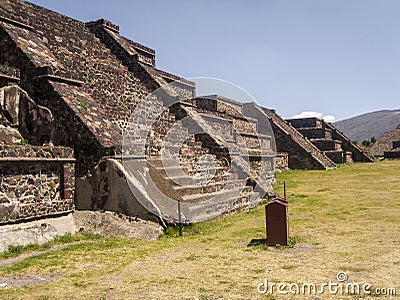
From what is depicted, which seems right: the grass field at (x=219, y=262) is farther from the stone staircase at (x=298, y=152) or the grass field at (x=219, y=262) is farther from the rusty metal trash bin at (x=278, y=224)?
the stone staircase at (x=298, y=152)

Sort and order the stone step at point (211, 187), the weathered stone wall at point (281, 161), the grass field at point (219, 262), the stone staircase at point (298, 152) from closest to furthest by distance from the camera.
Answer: the grass field at point (219, 262) → the stone step at point (211, 187) → the weathered stone wall at point (281, 161) → the stone staircase at point (298, 152)

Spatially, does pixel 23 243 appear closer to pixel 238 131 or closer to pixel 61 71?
pixel 61 71

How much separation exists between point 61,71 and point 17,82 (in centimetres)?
115

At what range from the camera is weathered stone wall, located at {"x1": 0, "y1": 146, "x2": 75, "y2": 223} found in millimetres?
7918

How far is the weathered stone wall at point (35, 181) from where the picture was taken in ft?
26.0

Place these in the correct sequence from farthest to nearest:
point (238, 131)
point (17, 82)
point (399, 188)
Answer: point (238, 131)
point (399, 188)
point (17, 82)

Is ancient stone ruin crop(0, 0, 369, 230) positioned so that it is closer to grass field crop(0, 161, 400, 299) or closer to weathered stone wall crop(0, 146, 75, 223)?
weathered stone wall crop(0, 146, 75, 223)

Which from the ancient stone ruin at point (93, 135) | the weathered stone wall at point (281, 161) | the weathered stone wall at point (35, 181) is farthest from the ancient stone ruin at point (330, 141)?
the weathered stone wall at point (35, 181)

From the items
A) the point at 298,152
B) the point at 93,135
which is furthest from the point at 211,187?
the point at 298,152

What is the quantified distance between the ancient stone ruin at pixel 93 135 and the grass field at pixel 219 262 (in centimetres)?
Result: 117

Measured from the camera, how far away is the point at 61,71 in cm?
1059

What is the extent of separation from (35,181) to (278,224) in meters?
5.25

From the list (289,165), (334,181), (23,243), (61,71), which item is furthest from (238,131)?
(23,243)

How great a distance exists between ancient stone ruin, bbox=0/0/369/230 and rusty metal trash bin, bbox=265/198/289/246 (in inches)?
94.1
